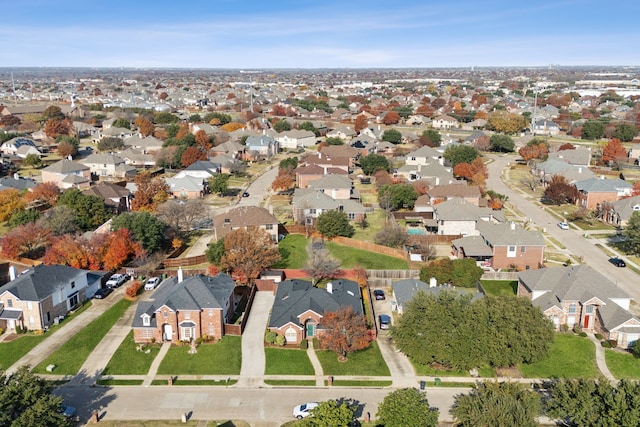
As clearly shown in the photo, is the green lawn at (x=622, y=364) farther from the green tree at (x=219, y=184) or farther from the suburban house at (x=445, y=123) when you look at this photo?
the suburban house at (x=445, y=123)

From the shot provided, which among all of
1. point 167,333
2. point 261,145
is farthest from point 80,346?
point 261,145

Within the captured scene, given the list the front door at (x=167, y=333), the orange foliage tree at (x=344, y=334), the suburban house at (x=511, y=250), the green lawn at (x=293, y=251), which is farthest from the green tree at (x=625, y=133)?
the front door at (x=167, y=333)

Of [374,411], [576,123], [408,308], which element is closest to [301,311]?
[408,308]

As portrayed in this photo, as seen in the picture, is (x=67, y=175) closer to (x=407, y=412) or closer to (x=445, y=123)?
(x=407, y=412)

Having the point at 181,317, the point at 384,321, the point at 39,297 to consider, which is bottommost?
the point at 384,321

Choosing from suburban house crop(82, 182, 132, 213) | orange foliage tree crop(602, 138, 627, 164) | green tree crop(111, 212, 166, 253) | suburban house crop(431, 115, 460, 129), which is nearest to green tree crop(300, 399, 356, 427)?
green tree crop(111, 212, 166, 253)

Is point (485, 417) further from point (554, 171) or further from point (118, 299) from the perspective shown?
point (554, 171)

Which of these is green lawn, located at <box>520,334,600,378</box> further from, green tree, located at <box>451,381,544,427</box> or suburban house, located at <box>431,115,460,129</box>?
suburban house, located at <box>431,115,460,129</box>
